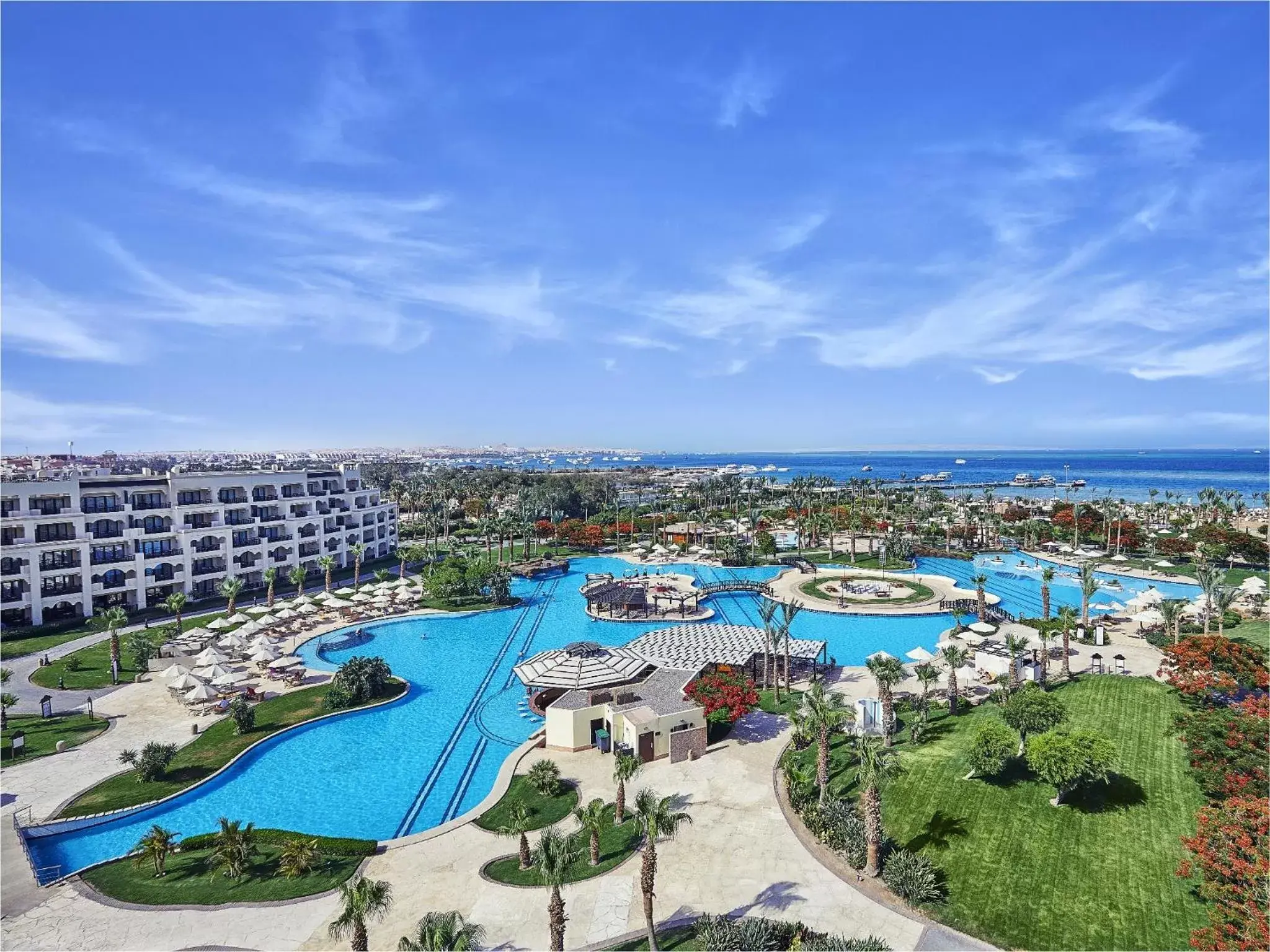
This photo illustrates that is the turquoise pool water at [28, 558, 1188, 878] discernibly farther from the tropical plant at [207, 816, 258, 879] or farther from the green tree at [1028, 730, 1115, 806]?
the green tree at [1028, 730, 1115, 806]

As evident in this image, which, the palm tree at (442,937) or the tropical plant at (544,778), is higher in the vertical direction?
the palm tree at (442,937)

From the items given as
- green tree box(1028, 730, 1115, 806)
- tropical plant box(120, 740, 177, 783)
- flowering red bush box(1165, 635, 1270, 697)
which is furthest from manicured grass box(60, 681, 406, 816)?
flowering red bush box(1165, 635, 1270, 697)

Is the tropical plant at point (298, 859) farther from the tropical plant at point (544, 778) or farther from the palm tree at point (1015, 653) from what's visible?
the palm tree at point (1015, 653)

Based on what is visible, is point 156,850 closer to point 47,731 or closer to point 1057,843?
point 47,731

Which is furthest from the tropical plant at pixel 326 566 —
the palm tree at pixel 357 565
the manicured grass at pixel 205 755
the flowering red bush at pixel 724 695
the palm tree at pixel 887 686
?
the palm tree at pixel 887 686

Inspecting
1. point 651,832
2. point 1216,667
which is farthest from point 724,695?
point 1216,667

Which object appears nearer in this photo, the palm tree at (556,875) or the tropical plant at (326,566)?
the palm tree at (556,875)
